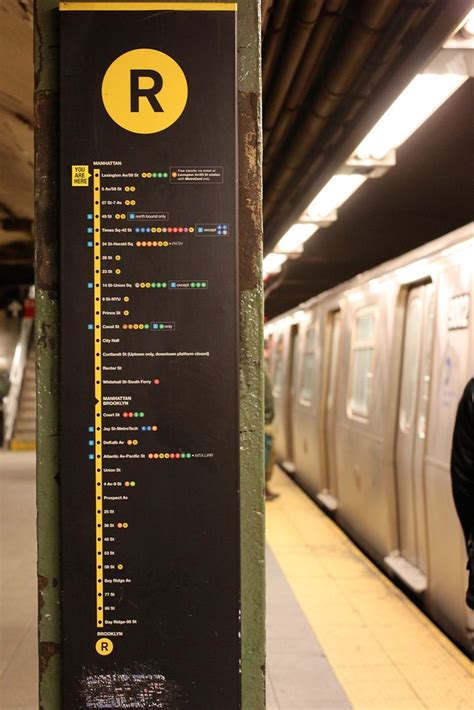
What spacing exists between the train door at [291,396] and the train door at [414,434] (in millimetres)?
5108

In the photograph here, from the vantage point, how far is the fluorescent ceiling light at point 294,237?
569cm

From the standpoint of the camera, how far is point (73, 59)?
185 cm

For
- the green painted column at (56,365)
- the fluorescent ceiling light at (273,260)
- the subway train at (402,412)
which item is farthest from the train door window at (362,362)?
the green painted column at (56,365)

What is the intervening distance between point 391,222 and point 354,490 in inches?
223

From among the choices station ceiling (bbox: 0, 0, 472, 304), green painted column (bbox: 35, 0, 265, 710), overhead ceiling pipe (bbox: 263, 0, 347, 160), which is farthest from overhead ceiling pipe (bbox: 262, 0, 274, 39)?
green painted column (bbox: 35, 0, 265, 710)

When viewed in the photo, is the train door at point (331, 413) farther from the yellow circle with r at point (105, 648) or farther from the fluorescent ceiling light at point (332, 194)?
the yellow circle with r at point (105, 648)

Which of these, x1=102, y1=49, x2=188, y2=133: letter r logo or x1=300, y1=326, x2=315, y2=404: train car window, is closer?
x1=102, y1=49, x2=188, y2=133: letter r logo

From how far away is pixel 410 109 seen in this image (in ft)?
10.5

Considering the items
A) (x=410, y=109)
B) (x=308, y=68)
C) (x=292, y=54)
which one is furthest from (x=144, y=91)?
(x=308, y=68)

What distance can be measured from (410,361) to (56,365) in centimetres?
390

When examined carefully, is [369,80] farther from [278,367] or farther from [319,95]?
[278,367]

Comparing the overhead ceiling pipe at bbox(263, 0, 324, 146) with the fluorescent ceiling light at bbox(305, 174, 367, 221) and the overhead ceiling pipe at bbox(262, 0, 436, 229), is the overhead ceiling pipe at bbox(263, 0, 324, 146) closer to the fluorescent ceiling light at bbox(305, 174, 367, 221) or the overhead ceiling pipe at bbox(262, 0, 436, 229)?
the overhead ceiling pipe at bbox(262, 0, 436, 229)

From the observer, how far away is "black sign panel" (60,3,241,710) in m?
1.85

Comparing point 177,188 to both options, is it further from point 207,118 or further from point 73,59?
point 73,59
